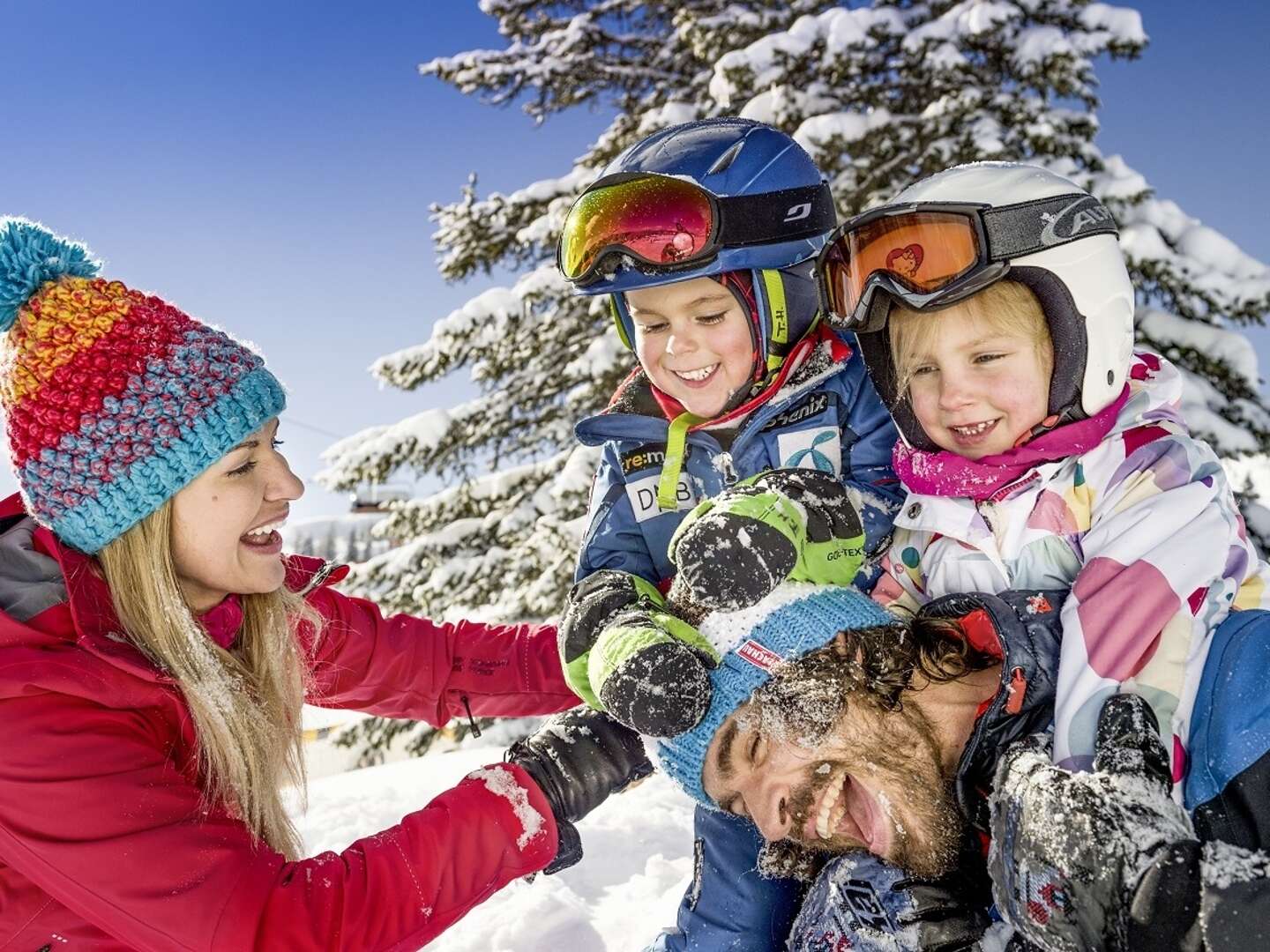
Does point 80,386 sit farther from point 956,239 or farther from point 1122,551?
point 1122,551

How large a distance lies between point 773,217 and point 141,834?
7.16 ft

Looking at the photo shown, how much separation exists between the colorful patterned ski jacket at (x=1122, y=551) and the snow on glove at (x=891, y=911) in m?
0.44

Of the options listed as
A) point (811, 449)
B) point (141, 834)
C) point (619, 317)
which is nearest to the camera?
point (141, 834)

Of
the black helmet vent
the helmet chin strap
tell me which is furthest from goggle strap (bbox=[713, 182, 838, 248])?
the helmet chin strap

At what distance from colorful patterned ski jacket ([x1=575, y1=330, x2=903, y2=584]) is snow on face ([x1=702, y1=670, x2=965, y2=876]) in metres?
0.54

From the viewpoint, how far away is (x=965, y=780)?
1.75 meters

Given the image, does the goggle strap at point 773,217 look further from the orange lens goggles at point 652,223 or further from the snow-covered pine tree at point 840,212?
the snow-covered pine tree at point 840,212

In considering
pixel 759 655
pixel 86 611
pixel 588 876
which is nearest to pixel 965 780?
pixel 759 655

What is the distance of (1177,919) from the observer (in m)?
1.25

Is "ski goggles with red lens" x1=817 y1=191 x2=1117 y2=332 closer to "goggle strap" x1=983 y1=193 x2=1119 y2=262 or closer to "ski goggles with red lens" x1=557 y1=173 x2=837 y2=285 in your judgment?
"goggle strap" x1=983 y1=193 x2=1119 y2=262

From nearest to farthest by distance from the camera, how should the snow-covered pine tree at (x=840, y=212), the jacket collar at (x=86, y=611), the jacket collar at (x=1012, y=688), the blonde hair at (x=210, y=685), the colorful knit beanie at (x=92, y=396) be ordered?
the jacket collar at (x=1012, y=688) → the jacket collar at (x=86, y=611) → the colorful knit beanie at (x=92, y=396) → the blonde hair at (x=210, y=685) → the snow-covered pine tree at (x=840, y=212)

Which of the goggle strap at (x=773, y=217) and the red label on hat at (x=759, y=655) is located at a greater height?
the goggle strap at (x=773, y=217)

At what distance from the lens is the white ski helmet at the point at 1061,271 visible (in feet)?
6.17

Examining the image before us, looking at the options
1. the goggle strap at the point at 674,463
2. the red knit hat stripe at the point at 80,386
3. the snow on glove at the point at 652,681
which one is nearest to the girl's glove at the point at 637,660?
the snow on glove at the point at 652,681
